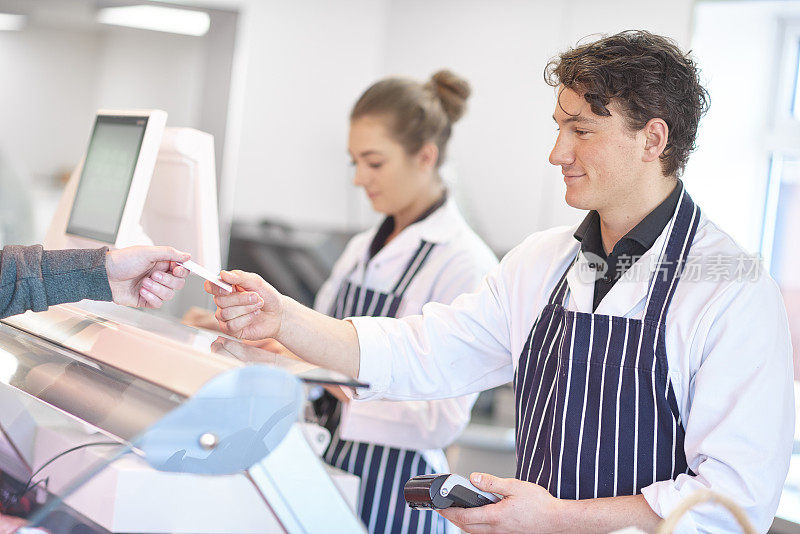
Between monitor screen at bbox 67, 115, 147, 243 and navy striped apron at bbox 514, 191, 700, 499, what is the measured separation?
29.9 inches

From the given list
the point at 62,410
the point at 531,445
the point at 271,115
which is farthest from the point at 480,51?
the point at 62,410

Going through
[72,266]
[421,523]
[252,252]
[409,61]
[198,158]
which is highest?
[409,61]

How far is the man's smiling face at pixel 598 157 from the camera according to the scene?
130 centimetres

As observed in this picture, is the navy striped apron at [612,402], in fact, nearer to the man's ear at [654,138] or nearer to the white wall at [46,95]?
the man's ear at [654,138]

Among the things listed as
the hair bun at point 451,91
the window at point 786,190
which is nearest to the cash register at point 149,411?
A: the hair bun at point 451,91

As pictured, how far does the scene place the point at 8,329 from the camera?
4.05ft

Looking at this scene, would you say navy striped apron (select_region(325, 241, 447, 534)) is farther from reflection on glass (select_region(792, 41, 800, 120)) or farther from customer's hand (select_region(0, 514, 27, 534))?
reflection on glass (select_region(792, 41, 800, 120))

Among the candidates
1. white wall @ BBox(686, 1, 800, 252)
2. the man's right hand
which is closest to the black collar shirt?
the man's right hand

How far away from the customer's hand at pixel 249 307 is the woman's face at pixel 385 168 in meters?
0.75

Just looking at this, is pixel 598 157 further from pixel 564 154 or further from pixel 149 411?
pixel 149 411

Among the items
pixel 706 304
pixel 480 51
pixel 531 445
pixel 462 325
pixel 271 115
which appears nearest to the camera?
pixel 706 304

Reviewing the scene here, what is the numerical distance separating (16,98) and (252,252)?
3.99ft

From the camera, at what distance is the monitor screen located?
1465 mm

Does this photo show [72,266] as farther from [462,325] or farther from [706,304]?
[706,304]
